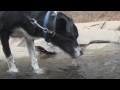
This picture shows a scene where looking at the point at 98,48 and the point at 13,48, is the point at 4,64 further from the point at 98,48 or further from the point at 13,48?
the point at 98,48

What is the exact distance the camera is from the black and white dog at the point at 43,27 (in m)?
5.81

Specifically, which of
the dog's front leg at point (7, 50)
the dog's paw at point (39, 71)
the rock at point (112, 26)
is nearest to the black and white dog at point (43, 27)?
the dog's front leg at point (7, 50)

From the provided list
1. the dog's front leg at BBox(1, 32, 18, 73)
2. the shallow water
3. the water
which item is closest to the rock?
the shallow water

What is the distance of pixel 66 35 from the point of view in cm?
590

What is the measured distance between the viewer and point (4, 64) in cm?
711

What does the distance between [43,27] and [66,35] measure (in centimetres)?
40

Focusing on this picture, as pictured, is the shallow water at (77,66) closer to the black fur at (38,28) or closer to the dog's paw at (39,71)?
the dog's paw at (39,71)

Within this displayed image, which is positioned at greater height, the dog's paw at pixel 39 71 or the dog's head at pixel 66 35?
the dog's head at pixel 66 35

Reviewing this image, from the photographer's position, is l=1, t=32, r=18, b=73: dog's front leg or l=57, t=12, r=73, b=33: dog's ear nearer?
l=57, t=12, r=73, b=33: dog's ear

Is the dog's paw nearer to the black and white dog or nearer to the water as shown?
the water

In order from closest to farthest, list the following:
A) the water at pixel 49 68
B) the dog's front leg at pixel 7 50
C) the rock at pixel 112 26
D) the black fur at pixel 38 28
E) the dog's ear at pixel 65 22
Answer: the dog's ear at pixel 65 22, the black fur at pixel 38 28, the water at pixel 49 68, the dog's front leg at pixel 7 50, the rock at pixel 112 26

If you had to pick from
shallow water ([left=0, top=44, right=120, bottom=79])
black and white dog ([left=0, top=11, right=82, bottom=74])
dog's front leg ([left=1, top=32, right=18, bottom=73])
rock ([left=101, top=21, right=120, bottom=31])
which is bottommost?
rock ([left=101, top=21, right=120, bottom=31])

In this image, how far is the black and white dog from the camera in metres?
5.81

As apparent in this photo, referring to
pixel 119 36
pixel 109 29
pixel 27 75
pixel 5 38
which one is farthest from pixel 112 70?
pixel 109 29
